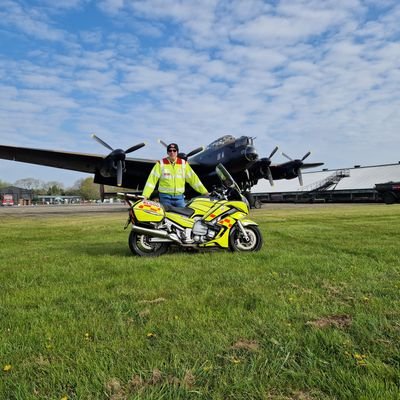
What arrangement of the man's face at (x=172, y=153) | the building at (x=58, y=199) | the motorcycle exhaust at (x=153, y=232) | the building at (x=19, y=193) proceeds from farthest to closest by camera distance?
the building at (x=58, y=199)
the building at (x=19, y=193)
the man's face at (x=172, y=153)
the motorcycle exhaust at (x=153, y=232)

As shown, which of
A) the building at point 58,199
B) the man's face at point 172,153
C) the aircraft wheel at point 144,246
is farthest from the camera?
the building at point 58,199

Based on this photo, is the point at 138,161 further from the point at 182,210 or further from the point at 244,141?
the point at 182,210

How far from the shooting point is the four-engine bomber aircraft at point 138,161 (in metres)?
22.0

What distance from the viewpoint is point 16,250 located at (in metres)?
7.39

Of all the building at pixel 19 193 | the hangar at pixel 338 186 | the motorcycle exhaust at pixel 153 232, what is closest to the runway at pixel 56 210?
the hangar at pixel 338 186

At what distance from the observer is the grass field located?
6.82ft

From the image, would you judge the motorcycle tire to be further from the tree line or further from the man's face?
the tree line

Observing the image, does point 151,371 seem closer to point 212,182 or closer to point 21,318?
point 21,318

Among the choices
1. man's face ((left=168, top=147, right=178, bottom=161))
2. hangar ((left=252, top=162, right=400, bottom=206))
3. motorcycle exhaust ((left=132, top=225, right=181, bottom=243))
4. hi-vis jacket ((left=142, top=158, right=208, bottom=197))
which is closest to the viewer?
motorcycle exhaust ((left=132, top=225, right=181, bottom=243))

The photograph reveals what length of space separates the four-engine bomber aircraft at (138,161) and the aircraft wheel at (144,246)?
588 inches

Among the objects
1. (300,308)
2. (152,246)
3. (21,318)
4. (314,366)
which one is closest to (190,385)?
(314,366)

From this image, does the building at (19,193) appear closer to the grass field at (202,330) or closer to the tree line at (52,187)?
the tree line at (52,187)

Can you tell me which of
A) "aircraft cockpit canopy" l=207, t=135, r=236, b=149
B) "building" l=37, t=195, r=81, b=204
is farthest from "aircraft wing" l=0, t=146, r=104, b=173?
"building" l=37, t=195, r=81, b=204

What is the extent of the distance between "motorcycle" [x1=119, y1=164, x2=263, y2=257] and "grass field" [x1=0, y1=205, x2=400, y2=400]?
3.35ft
